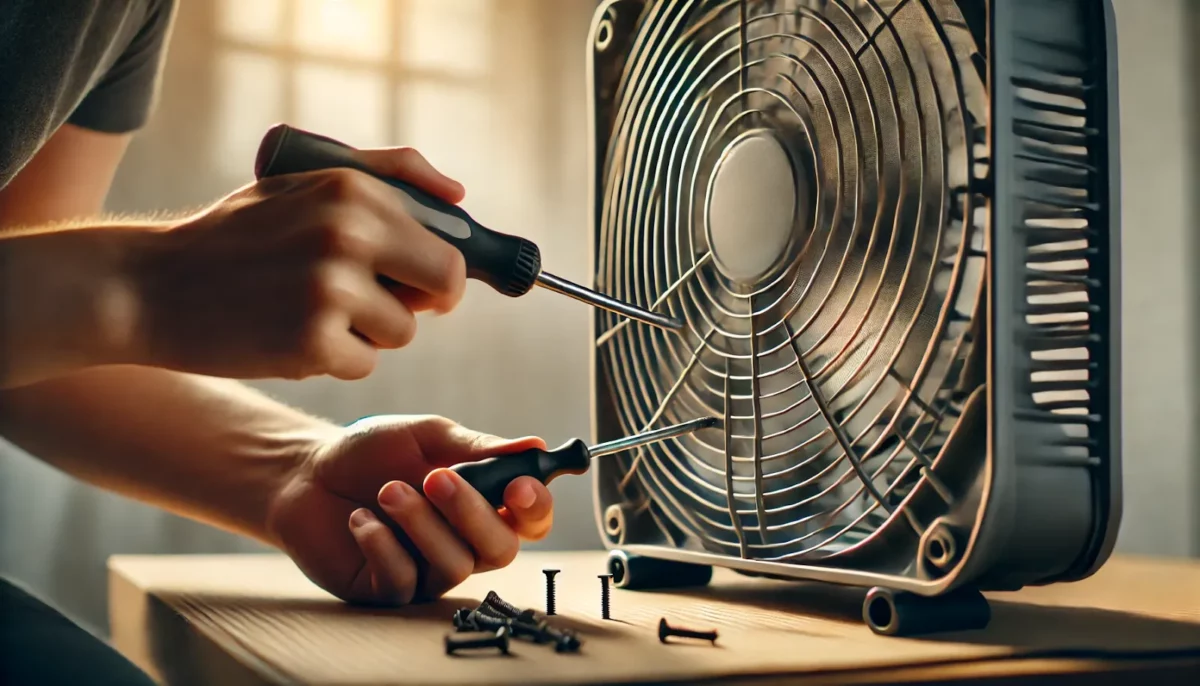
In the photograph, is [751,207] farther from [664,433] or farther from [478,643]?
[478,643]

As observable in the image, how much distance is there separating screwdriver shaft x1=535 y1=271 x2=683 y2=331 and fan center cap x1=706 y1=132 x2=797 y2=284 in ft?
0.21

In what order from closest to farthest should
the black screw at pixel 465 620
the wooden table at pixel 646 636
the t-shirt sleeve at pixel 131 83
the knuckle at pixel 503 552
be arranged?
the wooden table at pixel 646 636 → the black screw at pixel 465 620 → the knuckle at pixel 503 552 → the t-shirt sleeve at pixel 131 83

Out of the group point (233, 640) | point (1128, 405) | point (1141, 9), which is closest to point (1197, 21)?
point (1141, 9)

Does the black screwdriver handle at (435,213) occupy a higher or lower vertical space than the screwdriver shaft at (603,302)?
higher

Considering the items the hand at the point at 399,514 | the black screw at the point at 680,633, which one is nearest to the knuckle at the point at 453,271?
the hand at the point at 399,514

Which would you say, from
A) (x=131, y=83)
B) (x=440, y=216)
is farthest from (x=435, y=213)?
(x=131, y=83)

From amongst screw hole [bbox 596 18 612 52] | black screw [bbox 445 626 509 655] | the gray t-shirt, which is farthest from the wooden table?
screw hole [bbox 596 18 612 52]

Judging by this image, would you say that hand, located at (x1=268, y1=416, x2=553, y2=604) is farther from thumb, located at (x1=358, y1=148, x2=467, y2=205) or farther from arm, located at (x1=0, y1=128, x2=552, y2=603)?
thumb, located at (x1=358, y1=148, x2=467, y2=205)

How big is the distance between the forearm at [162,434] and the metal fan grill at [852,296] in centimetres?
27

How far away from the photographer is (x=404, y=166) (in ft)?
1.98

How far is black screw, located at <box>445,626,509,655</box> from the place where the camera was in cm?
48

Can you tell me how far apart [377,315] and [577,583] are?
325mm

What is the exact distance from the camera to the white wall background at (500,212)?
108cm

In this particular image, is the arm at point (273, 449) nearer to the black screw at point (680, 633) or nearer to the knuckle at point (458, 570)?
the knuckle at point (458, 570)
